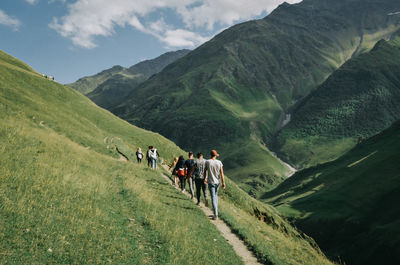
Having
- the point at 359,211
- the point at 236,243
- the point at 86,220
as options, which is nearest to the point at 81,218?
the point at 86,220

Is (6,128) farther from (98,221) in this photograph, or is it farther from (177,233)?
(177,233)

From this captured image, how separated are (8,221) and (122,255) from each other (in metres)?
3.83

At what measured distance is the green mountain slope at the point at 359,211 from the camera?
55769 millimetres

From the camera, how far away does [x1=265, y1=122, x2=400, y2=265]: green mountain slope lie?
55.8m

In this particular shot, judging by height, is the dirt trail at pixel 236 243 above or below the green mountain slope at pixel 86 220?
below

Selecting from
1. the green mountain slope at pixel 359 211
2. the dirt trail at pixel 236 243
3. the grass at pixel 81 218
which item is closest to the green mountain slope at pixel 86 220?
the grass at pixel 81 218

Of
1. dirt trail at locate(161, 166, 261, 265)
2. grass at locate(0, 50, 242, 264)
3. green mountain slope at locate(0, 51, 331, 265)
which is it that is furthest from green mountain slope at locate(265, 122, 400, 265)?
grass at locate(0, 50, 242, 264)

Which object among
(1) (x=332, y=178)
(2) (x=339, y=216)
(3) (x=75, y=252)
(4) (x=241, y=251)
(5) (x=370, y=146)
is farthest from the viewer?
(5) (x=370, y=146)

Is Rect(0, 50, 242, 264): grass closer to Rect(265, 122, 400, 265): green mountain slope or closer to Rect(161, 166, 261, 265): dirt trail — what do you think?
Rect(161, 166, 261, 265): dirt trail

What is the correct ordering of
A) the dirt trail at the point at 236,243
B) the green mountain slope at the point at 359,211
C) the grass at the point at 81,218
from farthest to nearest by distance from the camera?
the green mountain slope at the point at 359,211
the dirt trail at the point at 236,243
the grass at the point at 81,218

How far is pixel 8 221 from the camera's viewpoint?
8.73 metres

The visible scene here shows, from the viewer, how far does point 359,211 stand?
259 feet

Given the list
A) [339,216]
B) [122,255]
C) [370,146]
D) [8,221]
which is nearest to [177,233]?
[122,255]

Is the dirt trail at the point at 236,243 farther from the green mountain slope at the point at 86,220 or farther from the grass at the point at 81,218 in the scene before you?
the grass at the point at 81,218
